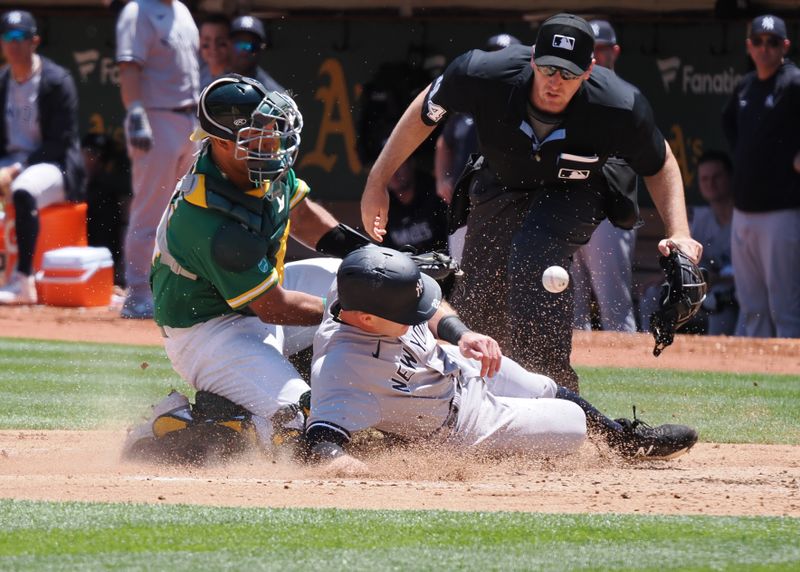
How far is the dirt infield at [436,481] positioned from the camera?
16.0ft

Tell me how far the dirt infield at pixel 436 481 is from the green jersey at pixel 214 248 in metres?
0.67

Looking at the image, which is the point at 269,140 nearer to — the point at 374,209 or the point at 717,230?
the point at 374,209

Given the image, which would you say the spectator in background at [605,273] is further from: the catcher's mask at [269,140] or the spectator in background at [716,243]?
the catcher's mask at [269,140]

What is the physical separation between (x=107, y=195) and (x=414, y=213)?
372 cm

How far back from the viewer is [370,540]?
4.24 m

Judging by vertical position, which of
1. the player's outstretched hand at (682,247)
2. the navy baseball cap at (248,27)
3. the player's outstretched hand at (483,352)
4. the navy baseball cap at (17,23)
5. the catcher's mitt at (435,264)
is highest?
the navy baseball cap at (248,27)

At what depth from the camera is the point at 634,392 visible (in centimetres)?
859

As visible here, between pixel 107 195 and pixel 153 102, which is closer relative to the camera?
pixel 153 102

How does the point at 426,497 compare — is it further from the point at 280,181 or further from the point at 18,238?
the point at 18,238

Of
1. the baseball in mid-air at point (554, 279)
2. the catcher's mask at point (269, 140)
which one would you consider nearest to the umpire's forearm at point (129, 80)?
the catcher's mask at point (269, 140)

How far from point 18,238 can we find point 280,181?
20.9 feet

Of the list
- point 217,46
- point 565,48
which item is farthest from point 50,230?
point 565,48

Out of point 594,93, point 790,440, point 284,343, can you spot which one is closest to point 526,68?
point 594,93

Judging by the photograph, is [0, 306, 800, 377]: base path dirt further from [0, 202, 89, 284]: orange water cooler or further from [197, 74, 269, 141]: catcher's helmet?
[197, 74, 269, 141]: catcher's helmet
